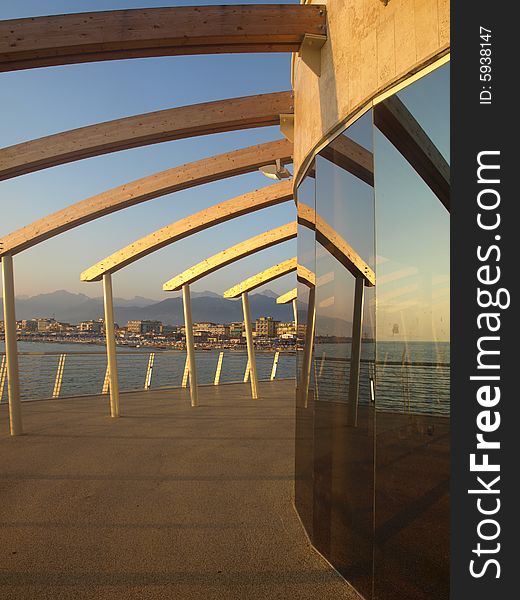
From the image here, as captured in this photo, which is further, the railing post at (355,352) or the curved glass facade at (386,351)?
the railing post at (355,352)

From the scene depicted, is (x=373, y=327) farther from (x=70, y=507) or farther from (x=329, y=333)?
(x=70, y=507)

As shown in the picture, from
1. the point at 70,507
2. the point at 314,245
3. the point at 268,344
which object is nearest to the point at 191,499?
the point at 70,507

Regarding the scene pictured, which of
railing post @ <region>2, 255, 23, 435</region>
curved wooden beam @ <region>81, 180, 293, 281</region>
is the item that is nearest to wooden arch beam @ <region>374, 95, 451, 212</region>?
curved wooden beam @ <region>81, 180, 293, 281</region>

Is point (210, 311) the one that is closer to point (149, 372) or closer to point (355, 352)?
point (149, 372)

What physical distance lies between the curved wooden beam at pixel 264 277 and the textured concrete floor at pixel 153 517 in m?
5.31

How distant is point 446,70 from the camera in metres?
2.80

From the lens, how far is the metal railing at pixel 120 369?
47.2 ft

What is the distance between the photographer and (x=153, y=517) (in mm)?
4805

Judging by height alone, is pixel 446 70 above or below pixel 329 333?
above

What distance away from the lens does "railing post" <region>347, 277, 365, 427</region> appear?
357 centimetres

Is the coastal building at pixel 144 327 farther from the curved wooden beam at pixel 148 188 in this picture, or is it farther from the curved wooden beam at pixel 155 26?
the curved wooden beam at pixel 155 26

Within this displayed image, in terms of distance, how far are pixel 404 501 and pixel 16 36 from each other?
15.4 ft

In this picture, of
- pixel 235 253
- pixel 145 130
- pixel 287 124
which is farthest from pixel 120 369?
pixel 287 124

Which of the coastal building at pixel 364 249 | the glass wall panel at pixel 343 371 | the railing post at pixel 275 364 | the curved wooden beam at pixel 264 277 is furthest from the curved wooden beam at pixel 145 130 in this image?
the railing post at pixel 275 364
